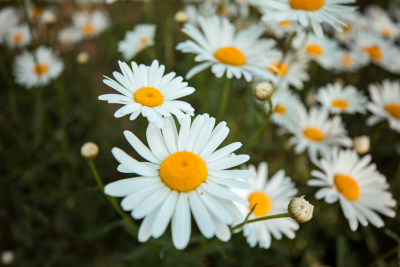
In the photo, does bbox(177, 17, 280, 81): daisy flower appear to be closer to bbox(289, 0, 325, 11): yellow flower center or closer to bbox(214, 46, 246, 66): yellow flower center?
bbox(214, 46, 246, 66): yellow flower center

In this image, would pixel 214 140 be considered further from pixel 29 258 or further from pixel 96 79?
pixel 96 79

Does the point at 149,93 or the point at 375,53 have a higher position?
the point at 149,93

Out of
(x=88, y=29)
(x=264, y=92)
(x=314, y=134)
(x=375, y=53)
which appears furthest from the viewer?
(x=88, y=29)

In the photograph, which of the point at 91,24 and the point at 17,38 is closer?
the point at 17,38

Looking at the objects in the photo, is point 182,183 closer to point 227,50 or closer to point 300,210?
point 300,210

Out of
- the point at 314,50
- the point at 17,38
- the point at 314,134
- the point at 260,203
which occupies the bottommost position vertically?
the point at 314,134

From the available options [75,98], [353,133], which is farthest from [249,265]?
[75,98]

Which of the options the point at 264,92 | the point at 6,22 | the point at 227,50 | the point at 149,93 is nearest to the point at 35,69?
the point at 6,22

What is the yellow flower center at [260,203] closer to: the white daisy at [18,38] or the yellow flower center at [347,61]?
the yellow flower center at [347,61]
